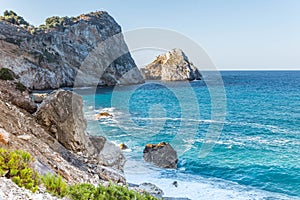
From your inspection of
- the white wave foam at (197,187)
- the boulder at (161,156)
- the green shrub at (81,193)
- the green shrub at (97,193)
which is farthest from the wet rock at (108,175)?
the boulder at (161,156)

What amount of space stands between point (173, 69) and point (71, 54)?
55.6m

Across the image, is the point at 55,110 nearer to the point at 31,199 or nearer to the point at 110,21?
the point at 31,199

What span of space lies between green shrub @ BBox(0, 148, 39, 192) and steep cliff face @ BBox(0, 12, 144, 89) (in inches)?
2308

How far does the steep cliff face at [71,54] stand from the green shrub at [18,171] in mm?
58629

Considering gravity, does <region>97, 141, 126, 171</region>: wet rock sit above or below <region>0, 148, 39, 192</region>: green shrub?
below

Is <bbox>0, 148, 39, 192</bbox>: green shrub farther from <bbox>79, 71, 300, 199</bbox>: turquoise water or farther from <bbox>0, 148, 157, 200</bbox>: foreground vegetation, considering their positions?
<bbox>79, 71, 300, 199</bbox>: turquoise water

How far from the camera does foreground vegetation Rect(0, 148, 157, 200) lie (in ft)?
19.4

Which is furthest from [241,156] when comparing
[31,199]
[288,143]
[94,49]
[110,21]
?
[110,21]

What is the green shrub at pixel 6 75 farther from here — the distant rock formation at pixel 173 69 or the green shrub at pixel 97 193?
the distant rock formation at pixel 173 69

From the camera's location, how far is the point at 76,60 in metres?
87.5

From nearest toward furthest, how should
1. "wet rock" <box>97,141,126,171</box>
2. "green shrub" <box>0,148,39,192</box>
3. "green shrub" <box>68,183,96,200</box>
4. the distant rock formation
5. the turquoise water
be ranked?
"green shrub" <box>0,148,39,192</box>
"green shrub" <box>68,183,96,200</box>
"wet rock" <box>97,141,126,171</box>
the turquoise water
the distant rock formation

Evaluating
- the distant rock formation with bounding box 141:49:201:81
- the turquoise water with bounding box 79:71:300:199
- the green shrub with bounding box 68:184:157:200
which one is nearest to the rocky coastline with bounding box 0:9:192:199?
the green shrub with bounding box 68:184:157:200

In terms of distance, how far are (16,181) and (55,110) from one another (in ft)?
28.4

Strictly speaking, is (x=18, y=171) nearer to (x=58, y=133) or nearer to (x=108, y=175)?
(x=108, y=175)
